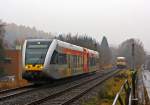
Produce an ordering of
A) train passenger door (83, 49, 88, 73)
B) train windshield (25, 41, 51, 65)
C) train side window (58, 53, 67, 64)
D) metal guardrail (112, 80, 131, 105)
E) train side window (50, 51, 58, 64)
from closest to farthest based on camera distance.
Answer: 1. metal guardrail (112, 80, 131, 105)
2. train windshield (25, 41, 51, 65)
3. train side window (50, 51, 58, 64)
4. train side window (58, 53, 67, 64)
5. train passenger door (83, 49, 88, 73)

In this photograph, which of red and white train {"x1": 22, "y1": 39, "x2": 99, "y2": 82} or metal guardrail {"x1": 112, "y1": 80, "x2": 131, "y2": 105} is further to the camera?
red and white train {"x1": 22, "y1": 39, "x2": 99, "y2": 82}

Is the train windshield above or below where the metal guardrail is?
above

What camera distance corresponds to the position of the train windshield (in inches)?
1047

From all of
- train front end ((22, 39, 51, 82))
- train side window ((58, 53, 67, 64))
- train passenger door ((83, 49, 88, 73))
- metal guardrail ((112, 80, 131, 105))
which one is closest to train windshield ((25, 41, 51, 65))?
train front end ((22, 39, 51, 82))

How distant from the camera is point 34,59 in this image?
26719 mm

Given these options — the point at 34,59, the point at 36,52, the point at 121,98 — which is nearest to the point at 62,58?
the point at 36,52

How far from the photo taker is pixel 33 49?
2719cm

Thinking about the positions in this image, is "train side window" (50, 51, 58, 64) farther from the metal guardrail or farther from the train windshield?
the metal guardrail

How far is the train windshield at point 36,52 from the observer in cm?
2659

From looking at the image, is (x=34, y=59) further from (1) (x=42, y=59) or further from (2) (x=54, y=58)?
(2) (x=54, y=58)

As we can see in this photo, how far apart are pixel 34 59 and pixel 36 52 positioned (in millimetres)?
525

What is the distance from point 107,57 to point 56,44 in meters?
115

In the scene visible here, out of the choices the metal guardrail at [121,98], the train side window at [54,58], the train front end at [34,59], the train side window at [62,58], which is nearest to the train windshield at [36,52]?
the train front end at [34,59]

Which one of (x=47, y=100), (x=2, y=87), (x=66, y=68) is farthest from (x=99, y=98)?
(x=66, y=68)
